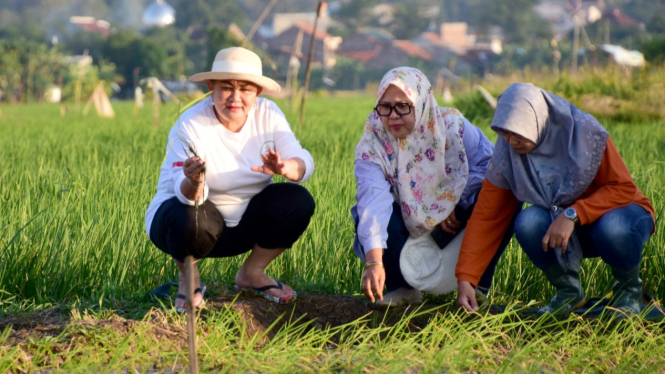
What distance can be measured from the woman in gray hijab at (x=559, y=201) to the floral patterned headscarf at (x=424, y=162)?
14cm

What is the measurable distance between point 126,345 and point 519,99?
1.34m

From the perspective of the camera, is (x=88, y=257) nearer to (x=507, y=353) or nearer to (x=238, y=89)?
(x=238, y=89)

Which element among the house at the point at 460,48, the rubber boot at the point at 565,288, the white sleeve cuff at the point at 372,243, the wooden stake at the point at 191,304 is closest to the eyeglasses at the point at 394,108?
the white sleeve cuff at the point at 372,243

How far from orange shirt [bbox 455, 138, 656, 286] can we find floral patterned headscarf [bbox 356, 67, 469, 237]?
0.14m

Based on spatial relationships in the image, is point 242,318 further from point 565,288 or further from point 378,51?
point 378,51

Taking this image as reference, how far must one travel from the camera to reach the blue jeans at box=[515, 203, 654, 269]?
2.31 m

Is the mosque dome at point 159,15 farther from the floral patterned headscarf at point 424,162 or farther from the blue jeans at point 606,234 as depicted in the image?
the blue jeans at point 606,234

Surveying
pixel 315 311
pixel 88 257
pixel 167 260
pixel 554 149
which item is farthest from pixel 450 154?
pixel 88 257

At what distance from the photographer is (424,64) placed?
55094 millimetres

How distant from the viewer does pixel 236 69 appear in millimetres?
2354

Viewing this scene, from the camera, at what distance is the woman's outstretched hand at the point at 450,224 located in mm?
2615

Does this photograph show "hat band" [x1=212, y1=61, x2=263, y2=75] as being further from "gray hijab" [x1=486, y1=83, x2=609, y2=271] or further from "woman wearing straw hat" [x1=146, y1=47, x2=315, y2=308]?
"gray hijab" [x1=486, y1=83, x2=609, y2=271]

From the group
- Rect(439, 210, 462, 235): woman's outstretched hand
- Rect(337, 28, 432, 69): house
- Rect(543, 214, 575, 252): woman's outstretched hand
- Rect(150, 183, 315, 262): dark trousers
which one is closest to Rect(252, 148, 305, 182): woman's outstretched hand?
Rect(150, 183, 315, 262): dark trousers

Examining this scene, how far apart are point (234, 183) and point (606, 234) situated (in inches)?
46.0
